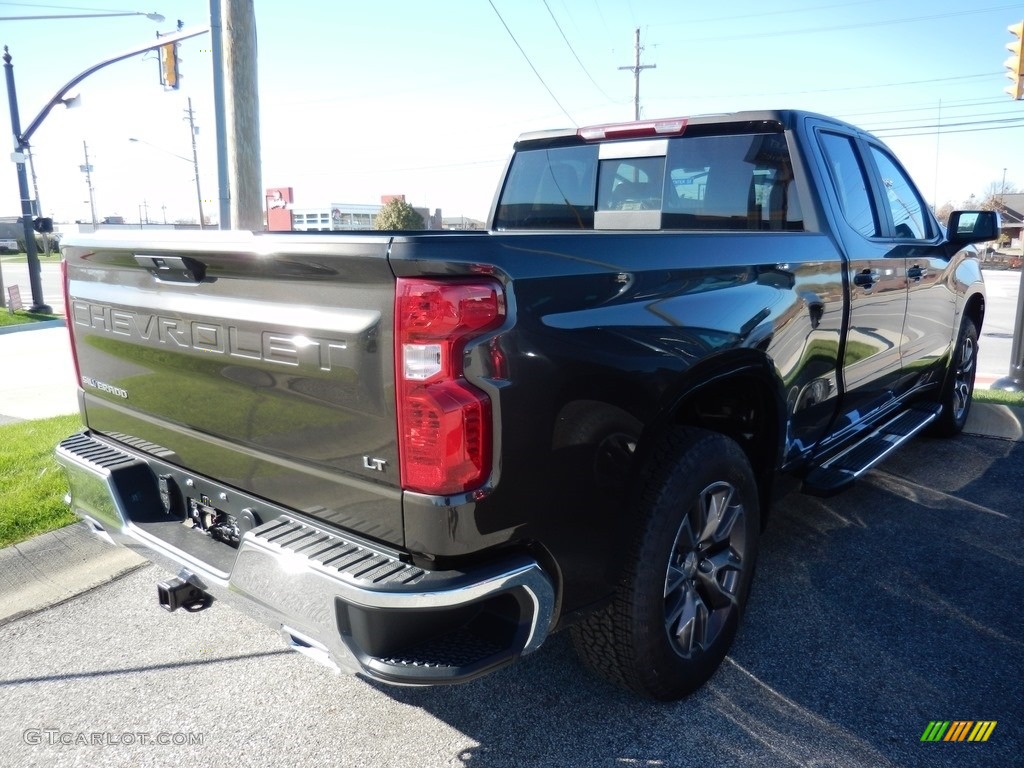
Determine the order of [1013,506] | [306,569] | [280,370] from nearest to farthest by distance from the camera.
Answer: [306,569]
[280,370]
[1013,506]

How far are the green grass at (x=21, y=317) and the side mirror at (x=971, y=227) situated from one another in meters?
13.9

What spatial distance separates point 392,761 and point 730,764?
1.01 metres

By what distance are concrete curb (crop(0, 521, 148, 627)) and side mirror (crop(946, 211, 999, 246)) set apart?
484 cm

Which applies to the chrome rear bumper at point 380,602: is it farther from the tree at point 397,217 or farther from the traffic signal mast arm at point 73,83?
the tree at point 397,217

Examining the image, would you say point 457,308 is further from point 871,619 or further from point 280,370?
point 871,619

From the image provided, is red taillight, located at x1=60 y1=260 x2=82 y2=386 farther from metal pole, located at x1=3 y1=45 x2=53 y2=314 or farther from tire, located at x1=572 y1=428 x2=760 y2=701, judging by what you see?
metal pole, located at x1=3 y1=45 x2=53 y2=314

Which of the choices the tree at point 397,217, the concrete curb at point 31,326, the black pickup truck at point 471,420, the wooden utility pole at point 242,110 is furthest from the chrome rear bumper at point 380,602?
the tree at point 397,217

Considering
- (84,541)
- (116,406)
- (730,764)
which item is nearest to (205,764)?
(116,406)

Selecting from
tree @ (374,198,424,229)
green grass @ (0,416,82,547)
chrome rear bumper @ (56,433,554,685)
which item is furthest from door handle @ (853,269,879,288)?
tree @ (374,198,424,229)

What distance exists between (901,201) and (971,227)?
2.08ft

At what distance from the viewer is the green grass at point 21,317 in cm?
1364

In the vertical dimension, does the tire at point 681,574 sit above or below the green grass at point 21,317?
above

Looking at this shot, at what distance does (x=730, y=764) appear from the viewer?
7.78 feet

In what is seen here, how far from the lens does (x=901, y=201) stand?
447 cm
